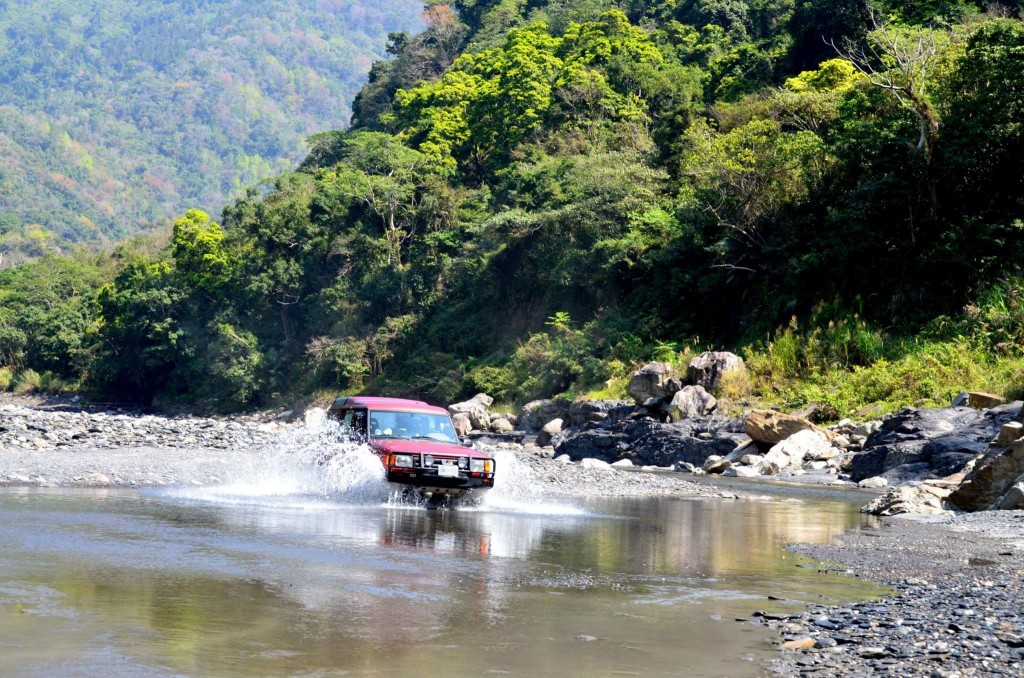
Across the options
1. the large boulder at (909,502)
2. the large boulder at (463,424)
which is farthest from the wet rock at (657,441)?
the large boulder at (909,502)

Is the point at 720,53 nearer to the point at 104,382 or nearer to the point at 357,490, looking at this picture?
the point at 104,382

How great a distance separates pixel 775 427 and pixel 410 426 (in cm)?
1592

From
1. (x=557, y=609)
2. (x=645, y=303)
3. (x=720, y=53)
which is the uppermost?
(x=720, y=53)

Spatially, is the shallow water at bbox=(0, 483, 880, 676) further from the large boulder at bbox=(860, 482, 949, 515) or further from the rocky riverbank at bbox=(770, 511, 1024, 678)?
the large boulder at bbox=(860, 482, 949, 515)

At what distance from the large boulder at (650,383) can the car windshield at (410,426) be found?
67.9 ft

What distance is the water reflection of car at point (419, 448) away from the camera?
16516 millimetres

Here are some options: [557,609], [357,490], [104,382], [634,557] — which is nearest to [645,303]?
[357,490]

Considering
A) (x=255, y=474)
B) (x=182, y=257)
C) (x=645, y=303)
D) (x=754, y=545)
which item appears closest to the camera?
(x=754, y=545)

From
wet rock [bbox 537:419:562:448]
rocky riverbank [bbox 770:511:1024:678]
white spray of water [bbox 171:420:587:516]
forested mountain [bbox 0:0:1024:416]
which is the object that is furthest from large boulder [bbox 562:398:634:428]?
rocky riverbank [bbox 770:511:1024:678]

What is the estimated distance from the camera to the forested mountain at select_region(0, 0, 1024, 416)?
3669cm

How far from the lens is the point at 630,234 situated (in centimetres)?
5125

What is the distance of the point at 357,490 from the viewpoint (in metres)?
17.3

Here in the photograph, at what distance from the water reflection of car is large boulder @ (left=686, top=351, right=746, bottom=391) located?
68.6 ft

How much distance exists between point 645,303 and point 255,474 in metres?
30.8
